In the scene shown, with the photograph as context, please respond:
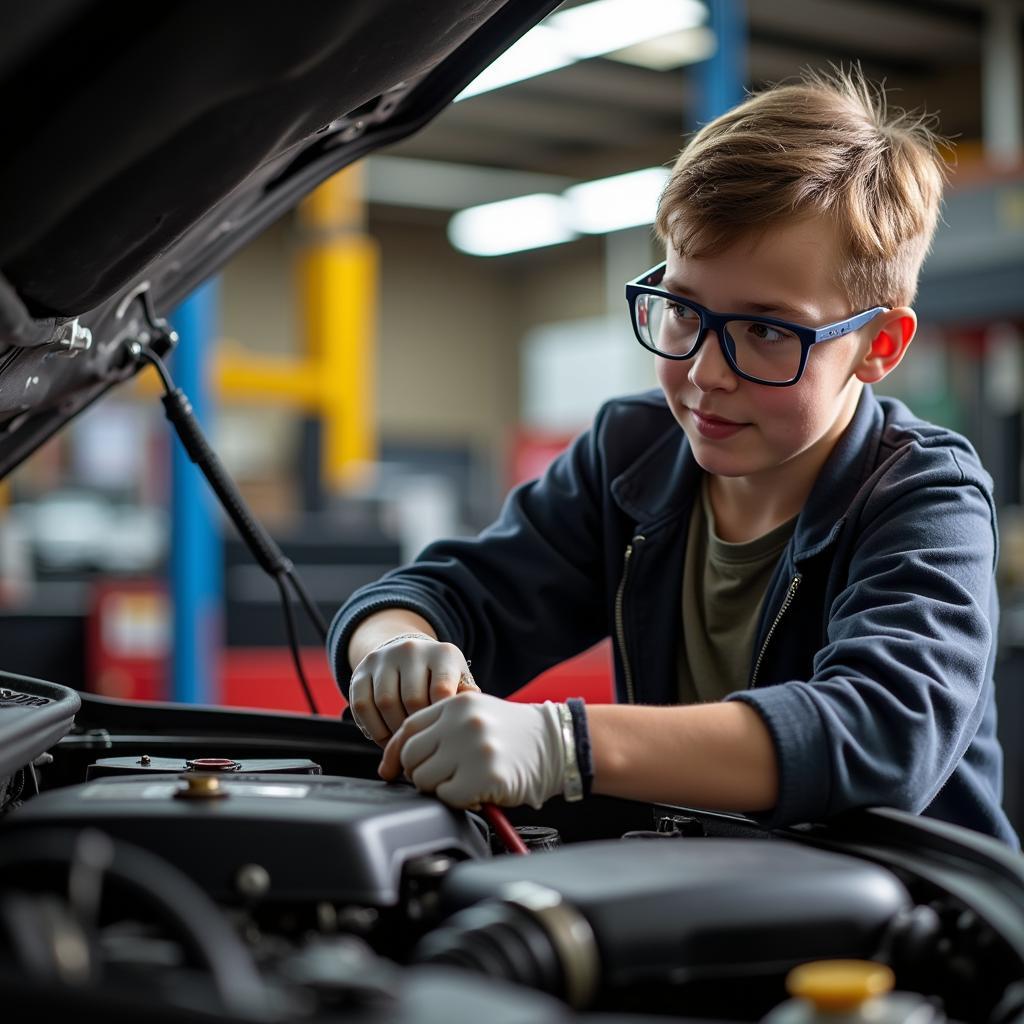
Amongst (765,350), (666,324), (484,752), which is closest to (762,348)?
(765,350)

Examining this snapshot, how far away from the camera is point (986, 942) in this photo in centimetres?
65

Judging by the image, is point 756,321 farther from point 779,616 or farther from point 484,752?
point 484,752

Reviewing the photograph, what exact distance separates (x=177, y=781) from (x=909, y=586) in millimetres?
520

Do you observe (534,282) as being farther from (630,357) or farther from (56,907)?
(56,907)

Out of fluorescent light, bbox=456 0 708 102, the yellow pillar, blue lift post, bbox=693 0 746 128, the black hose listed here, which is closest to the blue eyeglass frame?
the black hose

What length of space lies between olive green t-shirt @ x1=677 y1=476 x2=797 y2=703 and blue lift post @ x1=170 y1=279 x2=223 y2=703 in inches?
84.2

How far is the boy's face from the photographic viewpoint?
1.06 m

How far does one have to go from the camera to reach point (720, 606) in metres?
1.27

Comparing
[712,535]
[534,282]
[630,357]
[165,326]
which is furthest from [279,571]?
[534,282]

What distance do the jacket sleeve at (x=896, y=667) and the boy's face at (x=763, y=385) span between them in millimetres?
95

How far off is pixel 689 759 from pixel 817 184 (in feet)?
1.71

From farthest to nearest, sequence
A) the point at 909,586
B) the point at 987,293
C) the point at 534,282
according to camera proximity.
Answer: the point at 534,282, the point at 987,293, the point at 909,586

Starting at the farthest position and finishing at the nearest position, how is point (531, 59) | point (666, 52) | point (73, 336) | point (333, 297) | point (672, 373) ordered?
point (666, 52)
point (531, 59)
point (333, 297)
point (672, 373)
point (73, 336)

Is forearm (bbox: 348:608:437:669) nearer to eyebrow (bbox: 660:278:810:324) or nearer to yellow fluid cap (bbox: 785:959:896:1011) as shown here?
eyebrow (bbox: 660:278:810:324)
